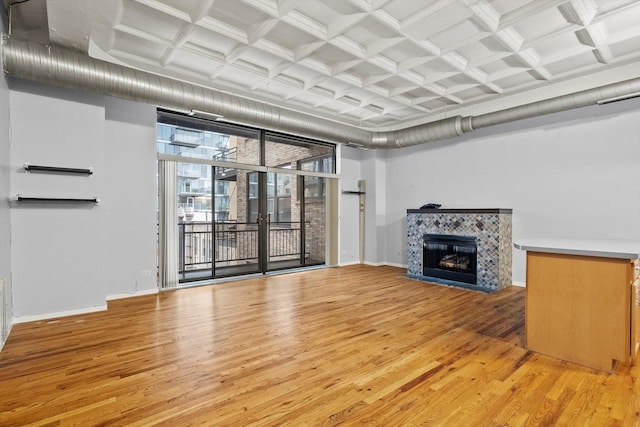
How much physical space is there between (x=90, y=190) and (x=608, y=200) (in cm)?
675

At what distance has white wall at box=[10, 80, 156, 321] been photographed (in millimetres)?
3488

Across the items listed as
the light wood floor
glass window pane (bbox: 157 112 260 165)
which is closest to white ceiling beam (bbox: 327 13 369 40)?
glass window pane (bbox: 157 112 260 165)

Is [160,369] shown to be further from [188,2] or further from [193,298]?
[188,2]

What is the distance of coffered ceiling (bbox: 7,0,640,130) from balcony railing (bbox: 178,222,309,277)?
2.93 metres

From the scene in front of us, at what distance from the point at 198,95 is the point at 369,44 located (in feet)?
7.20

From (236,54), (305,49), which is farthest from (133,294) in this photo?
(305,49)

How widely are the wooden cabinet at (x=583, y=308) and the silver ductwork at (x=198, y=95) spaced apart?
2781mm

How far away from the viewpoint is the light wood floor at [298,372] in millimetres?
1889

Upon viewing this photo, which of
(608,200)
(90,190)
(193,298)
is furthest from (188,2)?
(608,200)

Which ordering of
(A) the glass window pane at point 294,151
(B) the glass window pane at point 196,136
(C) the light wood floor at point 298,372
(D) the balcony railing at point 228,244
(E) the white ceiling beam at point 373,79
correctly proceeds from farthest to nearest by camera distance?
(A) the glass window pane at point 294,151 < (D) the balcony railing at point 228,244 < (B) the glass window pane at point 196,136 < (E) the white ceiling beam at point 373,79 < (C) the light wood floor at point 298,372

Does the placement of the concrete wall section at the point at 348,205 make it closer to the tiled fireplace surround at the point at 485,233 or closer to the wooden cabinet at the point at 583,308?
the tiled fireplace surround at the point at 485,233

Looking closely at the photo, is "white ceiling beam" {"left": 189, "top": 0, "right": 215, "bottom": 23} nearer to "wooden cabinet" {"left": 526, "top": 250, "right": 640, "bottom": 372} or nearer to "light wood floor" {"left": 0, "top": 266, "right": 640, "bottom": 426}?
"light wood floor" {"left": 0, "top": 266, "right": 640, "bottom": 426}

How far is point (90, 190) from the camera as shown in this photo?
12.7 feet

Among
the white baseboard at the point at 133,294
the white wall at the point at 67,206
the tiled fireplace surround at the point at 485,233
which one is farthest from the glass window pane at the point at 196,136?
the tiled fireplace surround at the point at 485,233
